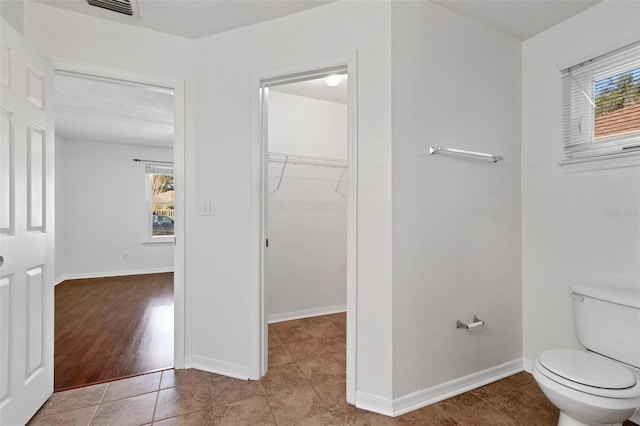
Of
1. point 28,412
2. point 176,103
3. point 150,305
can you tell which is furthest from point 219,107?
point 150,305

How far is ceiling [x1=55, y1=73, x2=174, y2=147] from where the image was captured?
2.99m

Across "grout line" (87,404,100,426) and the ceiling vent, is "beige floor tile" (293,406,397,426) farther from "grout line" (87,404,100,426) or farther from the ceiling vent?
the ceiling vent

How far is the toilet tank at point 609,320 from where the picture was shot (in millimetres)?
1445

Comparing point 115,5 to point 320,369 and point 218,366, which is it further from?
point 320,369

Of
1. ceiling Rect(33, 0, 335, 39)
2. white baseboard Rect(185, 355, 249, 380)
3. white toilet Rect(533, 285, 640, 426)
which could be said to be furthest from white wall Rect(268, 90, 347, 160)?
white toilet Rect(533, 285, 640, 426)

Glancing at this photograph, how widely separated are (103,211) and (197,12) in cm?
468

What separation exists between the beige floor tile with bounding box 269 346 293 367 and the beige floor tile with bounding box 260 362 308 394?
0.20 ft

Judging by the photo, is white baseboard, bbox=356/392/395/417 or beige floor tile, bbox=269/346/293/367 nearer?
white baseboard, bbox=356/392/395/417

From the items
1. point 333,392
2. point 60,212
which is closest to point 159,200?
point 60,212

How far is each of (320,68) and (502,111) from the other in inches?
50.5

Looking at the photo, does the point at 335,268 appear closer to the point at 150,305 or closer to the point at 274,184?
the point at 274,184

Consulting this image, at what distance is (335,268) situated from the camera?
3357 mm

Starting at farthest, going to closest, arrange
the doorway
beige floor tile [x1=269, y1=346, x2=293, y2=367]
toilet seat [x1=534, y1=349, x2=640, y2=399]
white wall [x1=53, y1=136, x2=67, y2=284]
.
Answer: white wall [x1=53, y1=136, x2=67, y2=284]
beige floor tile [x1=269, y1=346, x2=293, y2=367]
the doorway
toilet seat [x1=534, y1=349, x2=640, y2=399]

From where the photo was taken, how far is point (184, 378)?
1988 mm
